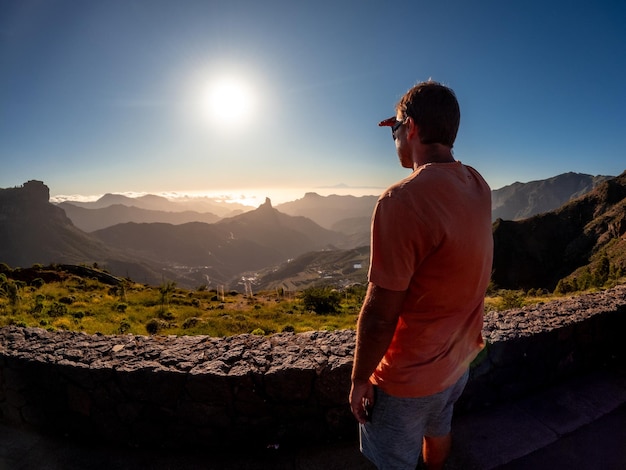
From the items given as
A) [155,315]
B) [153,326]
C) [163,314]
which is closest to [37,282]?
[155,315]

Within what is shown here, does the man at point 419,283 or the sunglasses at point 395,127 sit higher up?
the sunglasses at point 395,127

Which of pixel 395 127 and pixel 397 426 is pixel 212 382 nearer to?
pixel 397 426

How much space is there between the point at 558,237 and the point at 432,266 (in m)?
92.1

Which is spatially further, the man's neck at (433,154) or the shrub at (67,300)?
the shrub at (67,300)

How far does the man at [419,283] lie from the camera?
146cm

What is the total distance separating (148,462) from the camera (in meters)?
3.29

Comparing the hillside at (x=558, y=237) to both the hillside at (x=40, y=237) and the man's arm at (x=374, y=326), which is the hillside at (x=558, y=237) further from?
the hillside at (x=40, y=237)

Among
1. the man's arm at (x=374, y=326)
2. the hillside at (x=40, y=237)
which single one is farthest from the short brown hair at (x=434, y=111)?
the hillside at (x=40, y=237)

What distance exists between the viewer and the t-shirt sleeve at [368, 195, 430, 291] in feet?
4.70

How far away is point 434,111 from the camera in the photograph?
1631mm

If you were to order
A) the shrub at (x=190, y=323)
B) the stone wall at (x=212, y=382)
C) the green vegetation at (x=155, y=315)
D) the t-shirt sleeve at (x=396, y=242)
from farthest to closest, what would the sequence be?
the shrub at (x=190, y=323) < the green vegetation at (x=155, y=315) < the stone wall at (x=212, y=382) < the t-shirt sleeve at (x=396, y=242)

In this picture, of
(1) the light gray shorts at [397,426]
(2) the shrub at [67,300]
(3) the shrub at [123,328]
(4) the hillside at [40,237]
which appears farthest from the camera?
(4) the hillside at [40,237]

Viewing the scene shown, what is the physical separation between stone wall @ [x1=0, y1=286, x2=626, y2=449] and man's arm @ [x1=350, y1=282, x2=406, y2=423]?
172 cm

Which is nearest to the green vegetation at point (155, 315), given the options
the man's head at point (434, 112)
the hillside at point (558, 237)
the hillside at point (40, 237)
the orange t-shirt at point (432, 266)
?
the orange t-shirt at point (432, 266)
